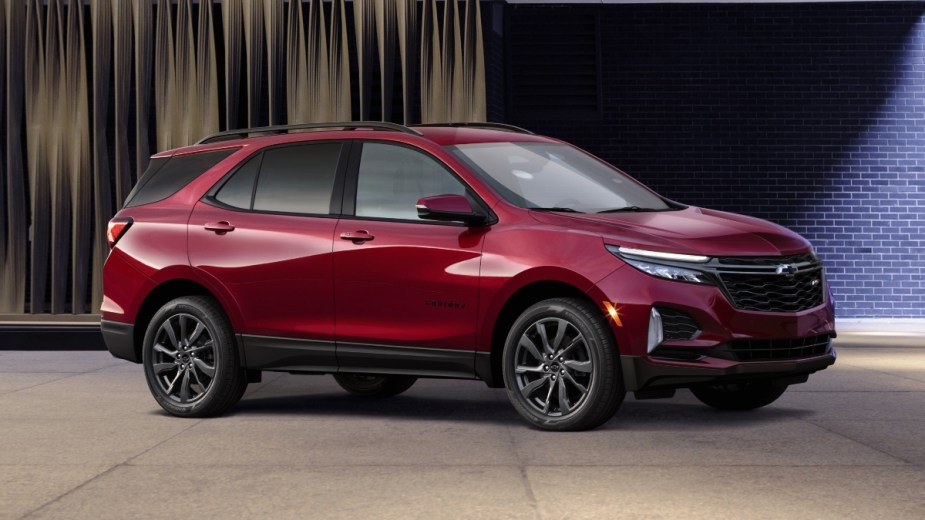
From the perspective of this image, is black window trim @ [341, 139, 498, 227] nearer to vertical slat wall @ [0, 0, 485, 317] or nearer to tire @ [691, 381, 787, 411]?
tire @ [691, 381, 787, 411]

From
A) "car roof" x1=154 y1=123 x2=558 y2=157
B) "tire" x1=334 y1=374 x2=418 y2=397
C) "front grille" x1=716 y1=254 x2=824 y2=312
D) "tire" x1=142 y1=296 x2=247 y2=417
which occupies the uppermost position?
"car roof" x1=154 y1=123 x2=558 y2=157

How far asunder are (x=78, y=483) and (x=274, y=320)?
8.02ft

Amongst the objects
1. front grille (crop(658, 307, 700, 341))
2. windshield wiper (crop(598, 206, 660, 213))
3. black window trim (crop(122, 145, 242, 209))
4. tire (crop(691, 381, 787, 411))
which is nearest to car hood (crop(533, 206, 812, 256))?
windshield wiper (crop(598, 206, 660, 213))

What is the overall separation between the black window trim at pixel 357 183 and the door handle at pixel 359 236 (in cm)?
11

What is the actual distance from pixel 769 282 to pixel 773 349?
0.39m

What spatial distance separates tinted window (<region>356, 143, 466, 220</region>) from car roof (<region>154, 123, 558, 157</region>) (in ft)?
0.42

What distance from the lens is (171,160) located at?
32.4ft

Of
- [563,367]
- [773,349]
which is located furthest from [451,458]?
[773,349]

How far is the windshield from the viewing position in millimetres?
8539

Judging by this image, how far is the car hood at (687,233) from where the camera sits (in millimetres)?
7750

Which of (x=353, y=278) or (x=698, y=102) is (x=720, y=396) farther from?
(x=698, y=102)

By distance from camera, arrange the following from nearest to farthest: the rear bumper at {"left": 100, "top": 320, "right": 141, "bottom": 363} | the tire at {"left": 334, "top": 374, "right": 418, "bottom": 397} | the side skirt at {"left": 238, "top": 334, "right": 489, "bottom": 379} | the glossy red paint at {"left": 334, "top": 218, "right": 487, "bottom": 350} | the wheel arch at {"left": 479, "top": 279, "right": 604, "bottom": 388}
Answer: the wheel arch at {"left": 479, "top": 279, "right": 604, "bottom": 388} < the glossy red paint at {"left": 334, "top": 218, "right": 487, "bottom": 350} < the side skirt at {"left": 238, "top": 334, "right": 489, "bottom": 379} < the rear bumper at {"left": 100, "top": 320, "right": 141, "bottom": 363} < the tire at {"left": 334, "top": 374, "right": 418, "bottom": 397}

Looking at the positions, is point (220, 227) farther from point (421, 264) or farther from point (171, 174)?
point (421, 264)

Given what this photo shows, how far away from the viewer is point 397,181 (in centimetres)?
874
